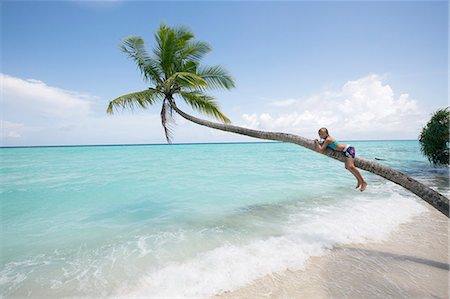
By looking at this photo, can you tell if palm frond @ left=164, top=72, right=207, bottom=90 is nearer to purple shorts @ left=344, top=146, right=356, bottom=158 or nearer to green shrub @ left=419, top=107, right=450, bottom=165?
purple shorts @ left=344, top=146, right=356, bottom=158

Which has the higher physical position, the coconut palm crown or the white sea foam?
the coconut palm crown

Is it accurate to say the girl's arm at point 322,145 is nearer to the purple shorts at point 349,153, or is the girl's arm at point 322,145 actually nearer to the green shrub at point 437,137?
the purple shorts at point 349,153

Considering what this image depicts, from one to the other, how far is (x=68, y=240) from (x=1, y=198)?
7831 millimetres

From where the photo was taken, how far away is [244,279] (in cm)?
365

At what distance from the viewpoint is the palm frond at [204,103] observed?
265 inches

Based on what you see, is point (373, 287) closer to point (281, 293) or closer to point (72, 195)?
point (281, 293)

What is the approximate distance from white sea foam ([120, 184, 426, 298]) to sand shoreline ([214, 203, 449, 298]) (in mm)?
248

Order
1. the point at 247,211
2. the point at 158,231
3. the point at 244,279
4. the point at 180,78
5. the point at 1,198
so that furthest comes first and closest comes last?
the point at 1,198
the point at 247,211
the point at 180,78
the point at 158,231
the point at 244,279

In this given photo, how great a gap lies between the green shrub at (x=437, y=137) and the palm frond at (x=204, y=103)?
668 inches

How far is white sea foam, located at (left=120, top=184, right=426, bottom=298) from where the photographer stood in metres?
3.59

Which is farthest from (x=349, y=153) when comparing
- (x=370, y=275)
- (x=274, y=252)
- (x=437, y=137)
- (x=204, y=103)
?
(x=437, y=137)

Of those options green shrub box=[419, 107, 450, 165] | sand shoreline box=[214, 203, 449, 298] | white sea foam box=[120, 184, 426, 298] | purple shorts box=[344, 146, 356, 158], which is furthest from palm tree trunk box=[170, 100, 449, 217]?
green shrub box=[419, 107, 450, 165]

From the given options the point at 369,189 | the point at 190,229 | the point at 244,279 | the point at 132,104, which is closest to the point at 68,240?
the point at 190,229

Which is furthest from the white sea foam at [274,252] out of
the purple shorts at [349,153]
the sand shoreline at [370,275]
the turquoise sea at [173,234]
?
the purple shorts at [349,153]
